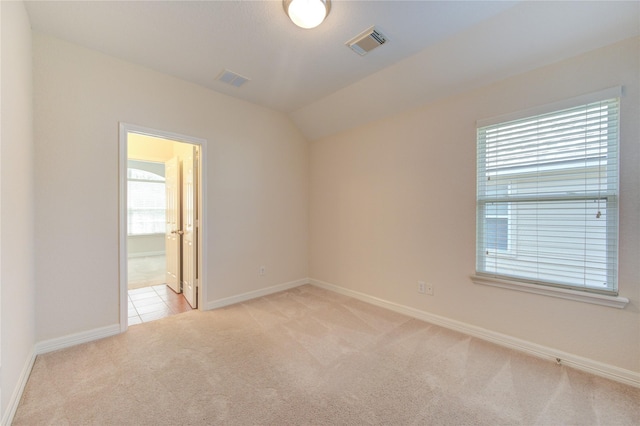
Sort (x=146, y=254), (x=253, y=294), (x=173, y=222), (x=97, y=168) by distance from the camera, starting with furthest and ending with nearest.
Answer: (x=146, y=254)
(x=173, y=222)
(x=253, y=294)
(x=97, y=168)

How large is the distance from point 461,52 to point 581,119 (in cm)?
111

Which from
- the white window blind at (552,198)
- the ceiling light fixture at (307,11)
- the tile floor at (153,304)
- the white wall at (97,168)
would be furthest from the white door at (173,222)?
the white window blind at (552,198)

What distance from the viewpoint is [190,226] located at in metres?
3.40

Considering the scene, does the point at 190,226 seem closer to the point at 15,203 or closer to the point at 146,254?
the point at 15,203

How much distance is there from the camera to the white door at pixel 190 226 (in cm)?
328

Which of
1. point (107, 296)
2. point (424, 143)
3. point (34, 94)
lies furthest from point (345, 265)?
point (34, 94)

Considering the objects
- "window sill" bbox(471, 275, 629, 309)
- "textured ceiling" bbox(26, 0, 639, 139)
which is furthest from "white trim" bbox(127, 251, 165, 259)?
"window sill" bbox(471, 275, 629, 309)

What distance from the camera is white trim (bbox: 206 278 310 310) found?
3278mm

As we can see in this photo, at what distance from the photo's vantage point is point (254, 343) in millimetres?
2414

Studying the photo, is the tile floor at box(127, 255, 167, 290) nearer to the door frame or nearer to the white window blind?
the door frame

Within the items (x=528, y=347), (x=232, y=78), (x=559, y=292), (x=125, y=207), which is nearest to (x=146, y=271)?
(x=125, y=207)

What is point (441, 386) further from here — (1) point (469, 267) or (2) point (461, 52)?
(2) point (461, 52)

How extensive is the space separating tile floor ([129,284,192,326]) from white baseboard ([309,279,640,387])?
8.71ft

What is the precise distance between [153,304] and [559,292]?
14.7 feet
